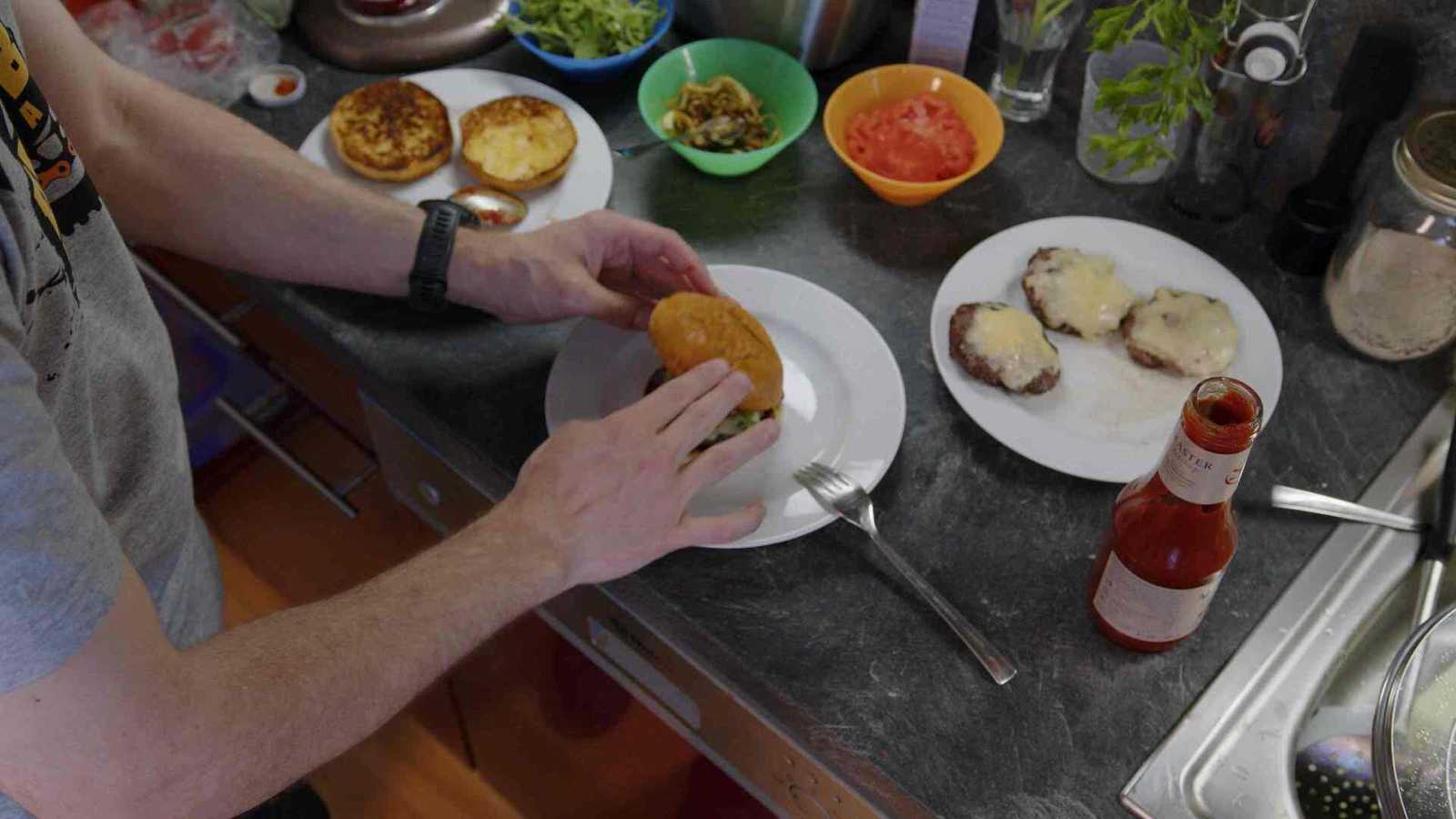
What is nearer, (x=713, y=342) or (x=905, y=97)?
(x=713, y=342)

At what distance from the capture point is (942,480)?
110cm

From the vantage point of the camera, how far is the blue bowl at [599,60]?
144 cm

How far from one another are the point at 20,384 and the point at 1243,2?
1195mm

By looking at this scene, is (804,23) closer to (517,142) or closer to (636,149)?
(636,149)

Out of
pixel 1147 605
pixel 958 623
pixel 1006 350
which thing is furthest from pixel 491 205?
pixel 1147 605

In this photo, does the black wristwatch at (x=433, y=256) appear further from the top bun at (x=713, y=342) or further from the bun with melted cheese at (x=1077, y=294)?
the bun with melted cheese at (x=1077, y=294)

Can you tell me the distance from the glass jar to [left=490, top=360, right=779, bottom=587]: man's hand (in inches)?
24.9

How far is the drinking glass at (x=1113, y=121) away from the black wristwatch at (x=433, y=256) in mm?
742

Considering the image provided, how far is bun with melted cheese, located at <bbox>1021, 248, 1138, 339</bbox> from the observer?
3.86 feet

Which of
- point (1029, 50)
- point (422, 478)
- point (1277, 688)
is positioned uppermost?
point (1029, 50)

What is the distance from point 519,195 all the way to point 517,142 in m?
0.07

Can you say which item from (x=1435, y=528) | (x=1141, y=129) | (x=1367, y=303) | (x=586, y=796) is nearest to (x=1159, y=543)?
(x=1435, y=528)

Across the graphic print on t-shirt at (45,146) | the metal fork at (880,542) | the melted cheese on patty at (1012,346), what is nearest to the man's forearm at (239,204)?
the graphic print on t-shirt at (45,146)

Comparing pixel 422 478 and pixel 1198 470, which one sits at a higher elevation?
pixel 1198 470
